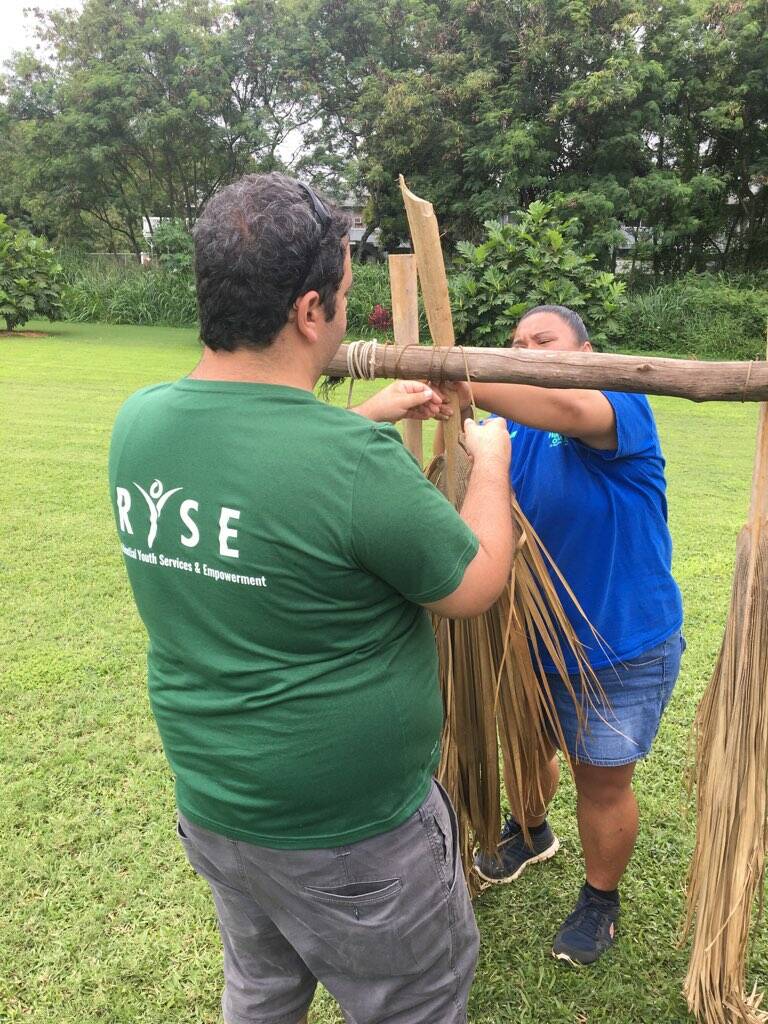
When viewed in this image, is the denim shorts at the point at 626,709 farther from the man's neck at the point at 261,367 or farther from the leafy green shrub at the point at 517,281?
the leafy green shrub at the point at 517,281

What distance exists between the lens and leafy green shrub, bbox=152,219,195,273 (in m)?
18.5

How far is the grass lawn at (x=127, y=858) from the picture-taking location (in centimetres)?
199

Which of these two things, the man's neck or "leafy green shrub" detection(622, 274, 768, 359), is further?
"leafy green shrub" detection(622, 274, 768, 359)

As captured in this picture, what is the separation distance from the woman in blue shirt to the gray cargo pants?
650 millimetres

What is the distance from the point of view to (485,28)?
16.9m

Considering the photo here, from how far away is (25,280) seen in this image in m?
15.3

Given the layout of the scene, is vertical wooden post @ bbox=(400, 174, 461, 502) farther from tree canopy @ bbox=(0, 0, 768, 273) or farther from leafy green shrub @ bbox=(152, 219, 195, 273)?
leafy green shrub @ bbox=(152, 219, 195, 273)

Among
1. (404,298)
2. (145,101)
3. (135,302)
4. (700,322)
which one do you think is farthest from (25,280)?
(404,298)

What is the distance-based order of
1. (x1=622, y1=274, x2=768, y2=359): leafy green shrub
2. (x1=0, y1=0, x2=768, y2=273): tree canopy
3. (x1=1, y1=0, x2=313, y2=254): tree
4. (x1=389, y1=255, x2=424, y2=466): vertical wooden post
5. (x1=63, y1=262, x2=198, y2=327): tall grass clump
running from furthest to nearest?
(x1=1, y1=0, x2=313, y2=254): tree < (x1=63, y1=262, x2=198, y2=327): tall grass clump < (x1=0, y1=0, x2=768, y2=273): tree canopy < (x1=622, y1=274, x2=768, y2=359): leafy green shrub < (x1=389, y1=255, x2=424, y2=466): vertical wooden post

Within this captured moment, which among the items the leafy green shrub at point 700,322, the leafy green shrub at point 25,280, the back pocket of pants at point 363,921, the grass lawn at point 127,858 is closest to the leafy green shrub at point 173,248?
the leafy green shrub at point 25,280

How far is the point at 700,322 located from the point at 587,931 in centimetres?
1342

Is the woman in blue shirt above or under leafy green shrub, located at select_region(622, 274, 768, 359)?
above

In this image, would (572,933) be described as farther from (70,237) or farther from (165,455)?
(70,237)

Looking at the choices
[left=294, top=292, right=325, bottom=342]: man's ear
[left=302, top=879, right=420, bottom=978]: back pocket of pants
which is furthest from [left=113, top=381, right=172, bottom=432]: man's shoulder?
[left=302, top=879, right=420, bottom=978]: back pocket of pants
